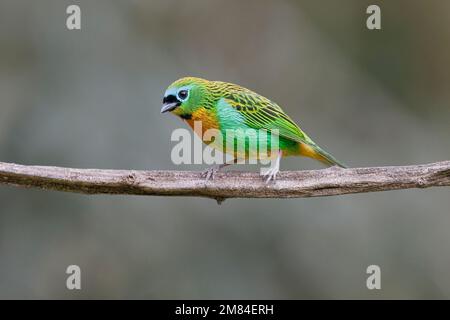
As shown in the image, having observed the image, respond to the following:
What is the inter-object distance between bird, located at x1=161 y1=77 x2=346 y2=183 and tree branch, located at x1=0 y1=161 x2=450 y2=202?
0.59ft

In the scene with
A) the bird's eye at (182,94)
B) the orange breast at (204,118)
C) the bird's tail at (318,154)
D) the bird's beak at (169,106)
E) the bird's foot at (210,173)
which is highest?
the bird's eye at (182,94)

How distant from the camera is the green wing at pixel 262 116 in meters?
5.20

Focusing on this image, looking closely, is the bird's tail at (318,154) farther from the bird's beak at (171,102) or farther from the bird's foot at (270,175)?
the bird's beak at (171,102)

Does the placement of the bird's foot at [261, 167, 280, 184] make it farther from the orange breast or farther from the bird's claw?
the orange breast

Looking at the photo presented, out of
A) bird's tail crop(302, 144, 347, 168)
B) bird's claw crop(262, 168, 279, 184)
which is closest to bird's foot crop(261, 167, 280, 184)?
bird's claw crop(262, 168, 279, 184)

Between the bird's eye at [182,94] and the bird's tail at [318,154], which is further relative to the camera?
Result: the bird's tail at [318,154]

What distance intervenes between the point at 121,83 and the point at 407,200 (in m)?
3.23

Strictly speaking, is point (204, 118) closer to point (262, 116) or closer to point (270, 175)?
point (262, 116)

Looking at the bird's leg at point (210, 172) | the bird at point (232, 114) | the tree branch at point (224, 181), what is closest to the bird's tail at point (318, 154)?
the bird at point (232, 114)

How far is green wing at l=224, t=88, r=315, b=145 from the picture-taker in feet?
17.1

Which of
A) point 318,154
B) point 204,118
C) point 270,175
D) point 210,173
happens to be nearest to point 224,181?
point 210,173

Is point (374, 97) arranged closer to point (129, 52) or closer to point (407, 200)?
point (407, 200)

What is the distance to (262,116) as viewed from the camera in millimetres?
5270

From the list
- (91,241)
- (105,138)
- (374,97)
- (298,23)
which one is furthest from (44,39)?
(374,97)
